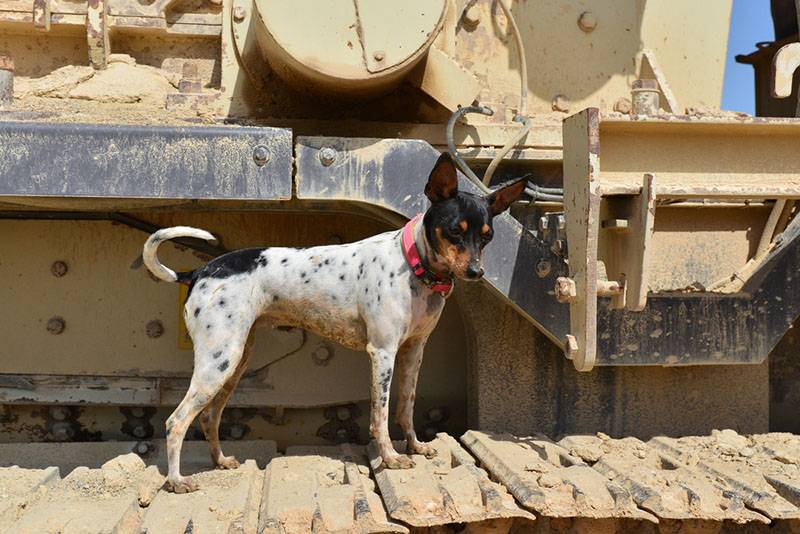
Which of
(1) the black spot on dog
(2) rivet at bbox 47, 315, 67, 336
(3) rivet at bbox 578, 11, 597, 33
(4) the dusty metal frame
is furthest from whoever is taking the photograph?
(3) rivet at bbox 578, 11, 597, 33

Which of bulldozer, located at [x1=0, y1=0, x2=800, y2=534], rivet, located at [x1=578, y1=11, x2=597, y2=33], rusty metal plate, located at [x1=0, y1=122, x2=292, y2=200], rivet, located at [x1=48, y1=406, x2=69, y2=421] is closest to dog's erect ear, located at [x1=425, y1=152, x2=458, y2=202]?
bulldozer, located at [x1=0, y1=0, x2=800, y2=534]

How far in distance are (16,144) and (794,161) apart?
2.87 meters

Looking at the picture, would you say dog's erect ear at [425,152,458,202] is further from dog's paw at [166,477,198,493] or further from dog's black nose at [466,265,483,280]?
dog's paw at [166,477,198,493]

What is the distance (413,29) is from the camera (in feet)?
12.1

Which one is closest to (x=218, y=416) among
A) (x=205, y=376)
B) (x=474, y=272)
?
(x=205, y=376)

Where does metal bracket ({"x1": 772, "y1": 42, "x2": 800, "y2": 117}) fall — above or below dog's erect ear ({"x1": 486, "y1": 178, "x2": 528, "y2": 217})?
above

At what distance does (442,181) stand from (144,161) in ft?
3.50

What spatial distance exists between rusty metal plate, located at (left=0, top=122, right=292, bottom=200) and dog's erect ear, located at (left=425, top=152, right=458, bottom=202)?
528mm

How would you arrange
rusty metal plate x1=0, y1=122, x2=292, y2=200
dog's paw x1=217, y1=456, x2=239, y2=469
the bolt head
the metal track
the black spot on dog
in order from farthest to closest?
1. the bolt head
2. dog's paw x1=217, y1=456, x2=239, y2=469
3. the black spot on dog
4. rusty metal plate x1=0, y1=122, x2=292, y2=200
5. the metal track

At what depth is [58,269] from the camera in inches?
175

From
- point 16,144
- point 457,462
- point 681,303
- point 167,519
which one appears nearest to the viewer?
point 167,519

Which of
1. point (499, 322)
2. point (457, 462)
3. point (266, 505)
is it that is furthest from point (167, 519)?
point (499, 322)

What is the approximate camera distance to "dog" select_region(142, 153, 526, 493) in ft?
11.8

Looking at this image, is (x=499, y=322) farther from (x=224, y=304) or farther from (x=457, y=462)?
(x=224, y=304)
